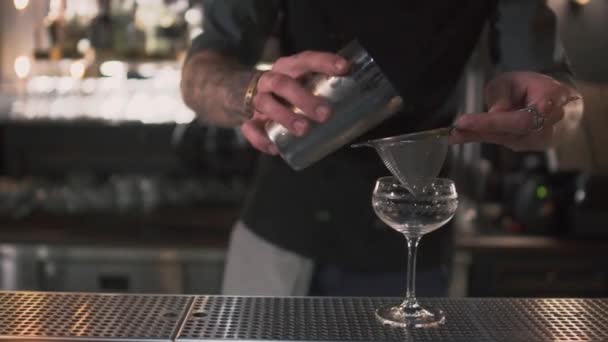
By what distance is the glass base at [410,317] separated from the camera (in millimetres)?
1268

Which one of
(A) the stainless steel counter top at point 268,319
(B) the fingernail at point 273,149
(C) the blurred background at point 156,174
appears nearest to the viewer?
(A) the stainless steel counter top at point 268,319

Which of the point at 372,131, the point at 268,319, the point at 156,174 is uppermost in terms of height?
the point at 372,131

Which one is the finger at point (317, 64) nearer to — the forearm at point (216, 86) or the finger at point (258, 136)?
the finger at point (258, 136)

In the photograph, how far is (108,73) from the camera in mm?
3680

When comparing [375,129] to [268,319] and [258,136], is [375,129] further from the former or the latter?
[268,319]

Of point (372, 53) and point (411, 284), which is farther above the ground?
point (372, 53)

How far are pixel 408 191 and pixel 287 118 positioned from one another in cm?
21

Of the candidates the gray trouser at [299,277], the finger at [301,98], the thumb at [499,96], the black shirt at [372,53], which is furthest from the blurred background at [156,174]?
the finger at [301,98]

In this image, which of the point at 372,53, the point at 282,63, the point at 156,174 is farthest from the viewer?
the point at 156,174

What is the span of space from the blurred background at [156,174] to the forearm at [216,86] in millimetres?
1427

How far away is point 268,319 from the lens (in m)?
1.29

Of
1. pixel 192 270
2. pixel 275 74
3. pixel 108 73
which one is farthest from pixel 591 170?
pixel 275 74

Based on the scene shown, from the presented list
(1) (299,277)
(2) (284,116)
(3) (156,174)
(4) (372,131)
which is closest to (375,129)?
(4) (372,131)

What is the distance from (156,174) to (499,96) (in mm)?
2465
